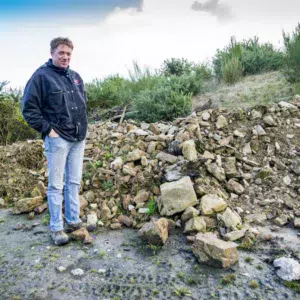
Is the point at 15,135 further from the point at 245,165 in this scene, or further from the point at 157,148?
the point at 245,165

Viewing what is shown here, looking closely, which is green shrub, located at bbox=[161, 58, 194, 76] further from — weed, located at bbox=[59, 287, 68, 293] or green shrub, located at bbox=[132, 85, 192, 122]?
weed, located at bbox=[59, 287, 68, 293]

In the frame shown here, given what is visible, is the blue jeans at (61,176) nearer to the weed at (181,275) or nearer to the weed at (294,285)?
the weed at (181,275)

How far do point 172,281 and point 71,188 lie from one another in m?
1.55

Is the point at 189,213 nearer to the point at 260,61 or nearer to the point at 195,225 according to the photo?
the point at 195,225

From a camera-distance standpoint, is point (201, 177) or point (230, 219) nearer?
point (230, 219)

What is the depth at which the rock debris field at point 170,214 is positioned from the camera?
2.87 m

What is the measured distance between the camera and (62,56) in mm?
3416

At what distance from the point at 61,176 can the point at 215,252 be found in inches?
66.4

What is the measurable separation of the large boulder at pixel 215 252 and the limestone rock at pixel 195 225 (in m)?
0.35

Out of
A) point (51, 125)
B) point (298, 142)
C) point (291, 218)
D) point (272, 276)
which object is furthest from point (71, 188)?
point (298, 142)

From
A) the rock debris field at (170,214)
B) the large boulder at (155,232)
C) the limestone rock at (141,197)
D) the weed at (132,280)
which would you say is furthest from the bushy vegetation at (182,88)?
the weed at (132,280)

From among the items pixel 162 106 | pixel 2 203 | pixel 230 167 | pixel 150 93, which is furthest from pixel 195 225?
pixel 150 93

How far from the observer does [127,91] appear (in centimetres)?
821

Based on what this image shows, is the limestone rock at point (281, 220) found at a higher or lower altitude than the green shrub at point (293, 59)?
lower
